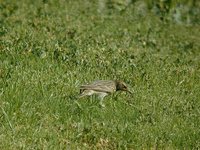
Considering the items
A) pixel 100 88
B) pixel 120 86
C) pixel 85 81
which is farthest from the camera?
pixel 85 81

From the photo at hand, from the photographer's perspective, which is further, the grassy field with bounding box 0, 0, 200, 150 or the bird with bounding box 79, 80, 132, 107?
the bird with bounding box 79, 80, 132, 107

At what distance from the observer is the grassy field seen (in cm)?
823

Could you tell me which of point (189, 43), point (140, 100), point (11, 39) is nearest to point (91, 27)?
point (189, 43)

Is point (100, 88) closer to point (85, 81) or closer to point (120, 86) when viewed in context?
point (120, 86)

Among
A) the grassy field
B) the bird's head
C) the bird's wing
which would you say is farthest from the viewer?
the bird's head

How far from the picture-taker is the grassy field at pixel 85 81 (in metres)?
8.23

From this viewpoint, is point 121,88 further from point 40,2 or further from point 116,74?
point 40,2

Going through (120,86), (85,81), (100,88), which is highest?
(100,88)

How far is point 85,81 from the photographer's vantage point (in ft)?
35.4

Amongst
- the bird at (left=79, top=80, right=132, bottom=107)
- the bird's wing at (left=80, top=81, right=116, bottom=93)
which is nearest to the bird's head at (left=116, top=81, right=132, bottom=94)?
the bird at (left=79, top=80, right=132, bottom=107)

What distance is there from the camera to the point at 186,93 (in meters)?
Answer: 11.9

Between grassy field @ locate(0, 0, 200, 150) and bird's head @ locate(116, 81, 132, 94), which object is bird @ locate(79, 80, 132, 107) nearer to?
bird's head @ locate(116, 81, 132, 94)

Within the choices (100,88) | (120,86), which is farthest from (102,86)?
(120,86)

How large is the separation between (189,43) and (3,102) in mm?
13114
